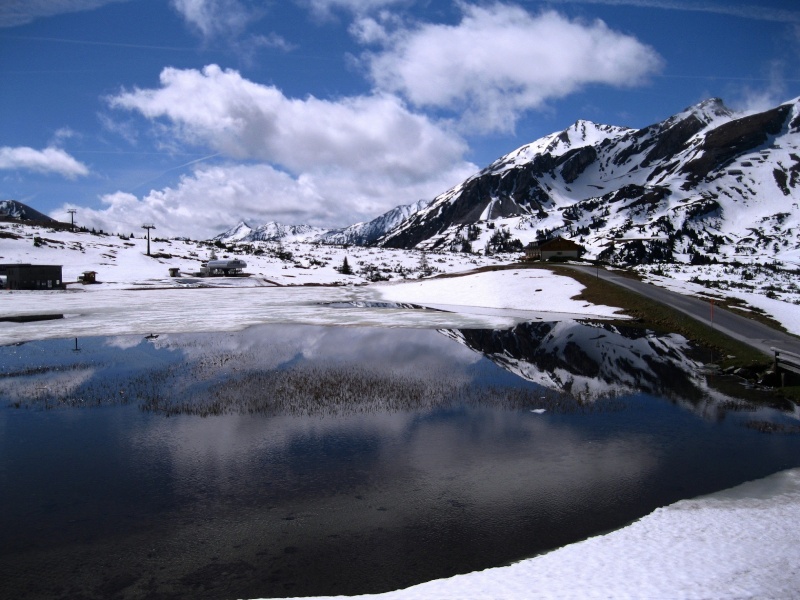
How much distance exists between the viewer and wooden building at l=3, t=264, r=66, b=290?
7312 cm

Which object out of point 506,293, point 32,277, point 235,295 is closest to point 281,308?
point 235,295

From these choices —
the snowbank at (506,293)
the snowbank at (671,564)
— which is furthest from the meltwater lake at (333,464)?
the snowbank at (506,293)

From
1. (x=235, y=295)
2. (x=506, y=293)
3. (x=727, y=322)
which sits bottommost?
(x=235, y=295)

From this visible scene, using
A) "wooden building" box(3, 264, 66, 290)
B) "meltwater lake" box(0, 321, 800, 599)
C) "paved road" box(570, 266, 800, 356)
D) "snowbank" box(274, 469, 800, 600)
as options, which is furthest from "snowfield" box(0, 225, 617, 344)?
"snowbank" box(274, 469, 800, 600)

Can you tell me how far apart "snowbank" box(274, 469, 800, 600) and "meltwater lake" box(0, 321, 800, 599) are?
636mm

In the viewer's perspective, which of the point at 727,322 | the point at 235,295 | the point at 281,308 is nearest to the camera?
the point at 727,322

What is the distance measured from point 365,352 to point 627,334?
21.6 meters

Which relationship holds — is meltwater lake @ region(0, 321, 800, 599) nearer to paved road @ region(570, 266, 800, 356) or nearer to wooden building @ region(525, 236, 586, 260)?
paved road @ region(570, 266, 800, 356)

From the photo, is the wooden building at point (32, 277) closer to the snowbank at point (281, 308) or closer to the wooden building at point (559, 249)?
the snowbank at point (281, 308)

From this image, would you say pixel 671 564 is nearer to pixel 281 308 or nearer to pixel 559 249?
pixel 281 308

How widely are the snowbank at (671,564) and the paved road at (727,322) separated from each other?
21.5 metres

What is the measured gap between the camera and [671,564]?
10461mm

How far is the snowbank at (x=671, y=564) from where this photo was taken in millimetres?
9523

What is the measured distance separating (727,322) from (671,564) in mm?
35969
